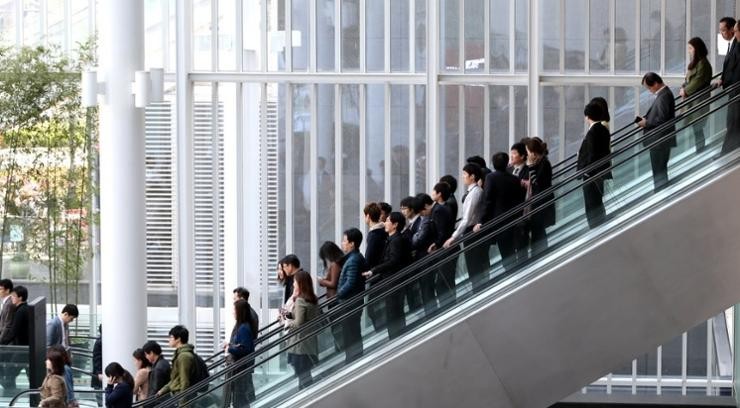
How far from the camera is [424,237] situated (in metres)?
12.5

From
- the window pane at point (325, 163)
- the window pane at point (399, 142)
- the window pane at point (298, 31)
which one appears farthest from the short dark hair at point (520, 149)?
the window pane at point (298, 31)

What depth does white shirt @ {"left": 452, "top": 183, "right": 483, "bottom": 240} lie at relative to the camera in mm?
12477

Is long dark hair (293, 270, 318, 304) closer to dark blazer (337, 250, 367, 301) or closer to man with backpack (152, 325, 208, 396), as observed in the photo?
dark blazer (337, 250, 367, 301)

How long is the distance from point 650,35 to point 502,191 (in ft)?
22.0

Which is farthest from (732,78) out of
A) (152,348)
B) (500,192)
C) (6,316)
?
(6,316)

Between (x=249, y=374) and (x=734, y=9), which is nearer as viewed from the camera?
(x=249, y=374)

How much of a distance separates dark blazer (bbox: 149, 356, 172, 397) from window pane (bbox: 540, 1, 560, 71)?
736 cm

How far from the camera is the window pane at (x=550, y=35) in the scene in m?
18.2

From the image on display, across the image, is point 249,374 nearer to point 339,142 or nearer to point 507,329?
point 507,329

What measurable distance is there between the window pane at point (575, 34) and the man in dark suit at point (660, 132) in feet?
18.2

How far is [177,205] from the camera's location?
60.4 feet

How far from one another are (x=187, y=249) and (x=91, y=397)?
9.38 feet

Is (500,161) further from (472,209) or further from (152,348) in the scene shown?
(152,348)

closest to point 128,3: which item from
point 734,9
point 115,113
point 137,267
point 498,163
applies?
point 115,113
